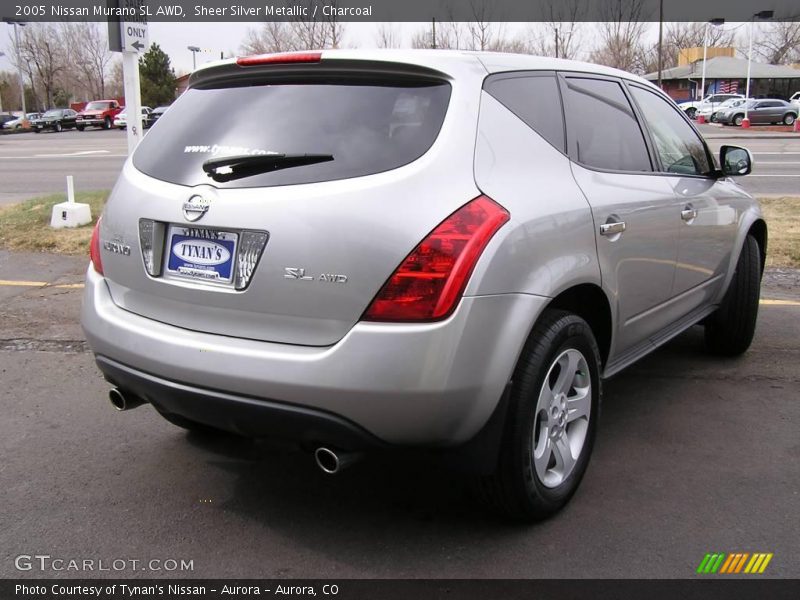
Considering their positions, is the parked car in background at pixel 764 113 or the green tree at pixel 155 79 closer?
the parked car in background at pixel 764 113

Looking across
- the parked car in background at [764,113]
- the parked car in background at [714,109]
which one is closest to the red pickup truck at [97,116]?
the parked car in background at [714,109]

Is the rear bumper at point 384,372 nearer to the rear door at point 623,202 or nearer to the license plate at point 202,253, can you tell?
the license plate at point 202,253

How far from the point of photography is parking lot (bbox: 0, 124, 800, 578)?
276 cm

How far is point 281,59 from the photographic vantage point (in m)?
2.93

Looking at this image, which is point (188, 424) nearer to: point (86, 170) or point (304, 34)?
point (86, 170)

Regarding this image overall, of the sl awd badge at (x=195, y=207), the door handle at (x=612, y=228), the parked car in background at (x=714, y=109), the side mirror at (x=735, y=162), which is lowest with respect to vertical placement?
the parked car in background at (x=714, y=109)

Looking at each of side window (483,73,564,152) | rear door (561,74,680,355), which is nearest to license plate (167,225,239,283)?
side window (483,73,564,152)

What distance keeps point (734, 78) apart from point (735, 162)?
Result: 71.9 metres

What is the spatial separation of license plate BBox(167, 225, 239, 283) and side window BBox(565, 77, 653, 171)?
150 centimetres

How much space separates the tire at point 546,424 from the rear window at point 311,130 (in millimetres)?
819

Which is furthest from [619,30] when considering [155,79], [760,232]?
[760,232]

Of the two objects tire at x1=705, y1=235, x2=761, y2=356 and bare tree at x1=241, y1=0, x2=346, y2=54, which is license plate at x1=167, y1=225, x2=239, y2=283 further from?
bare tree at x1=241, y1=0, x2=346, y2=54

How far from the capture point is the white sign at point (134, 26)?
839cm
